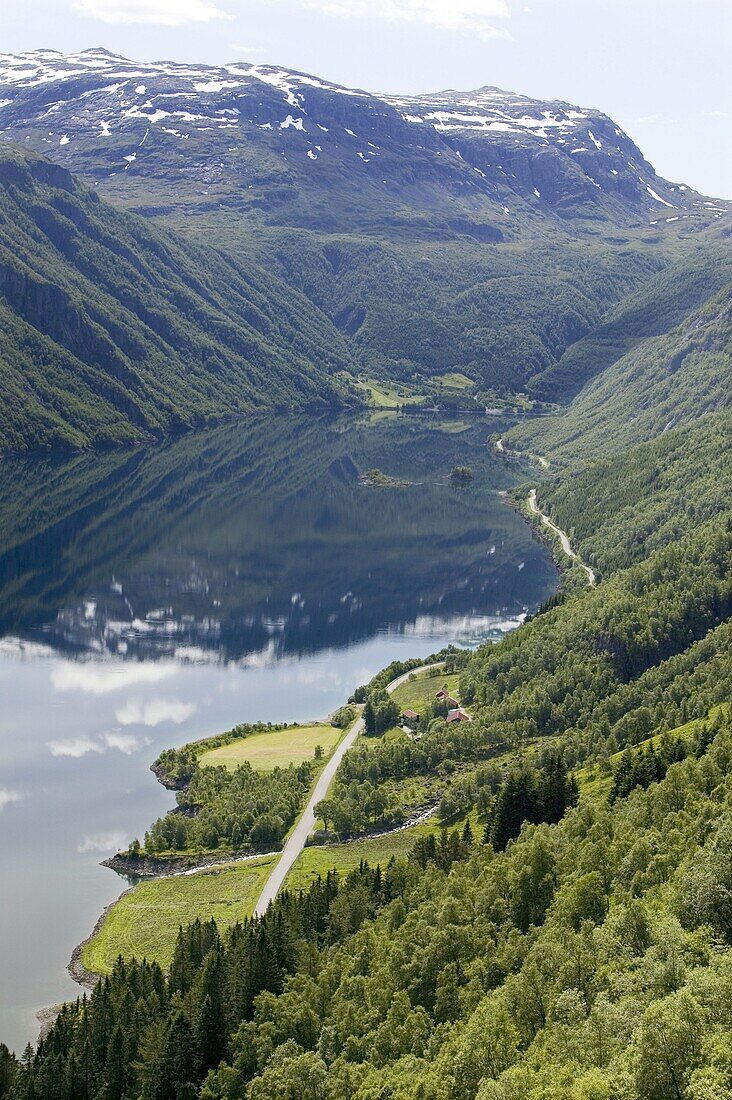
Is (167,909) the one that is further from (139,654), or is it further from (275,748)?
(139,654)

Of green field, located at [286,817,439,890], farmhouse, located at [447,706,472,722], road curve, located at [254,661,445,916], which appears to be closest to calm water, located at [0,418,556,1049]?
road curve, located at [254,661,445,916]

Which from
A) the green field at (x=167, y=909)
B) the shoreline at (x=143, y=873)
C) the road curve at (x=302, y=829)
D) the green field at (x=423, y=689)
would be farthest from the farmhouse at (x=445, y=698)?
the green field at (x=167, y=909)

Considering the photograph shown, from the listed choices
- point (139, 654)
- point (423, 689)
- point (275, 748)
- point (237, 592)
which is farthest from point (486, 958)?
point (237, 592)

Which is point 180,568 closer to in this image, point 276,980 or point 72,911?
point 72,911

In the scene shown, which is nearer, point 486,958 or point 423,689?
point 486,958

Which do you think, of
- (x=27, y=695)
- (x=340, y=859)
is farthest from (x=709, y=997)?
(x=27, y=695)

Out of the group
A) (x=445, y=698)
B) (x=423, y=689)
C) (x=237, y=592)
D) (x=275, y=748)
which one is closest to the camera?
(x=275, y=748)
